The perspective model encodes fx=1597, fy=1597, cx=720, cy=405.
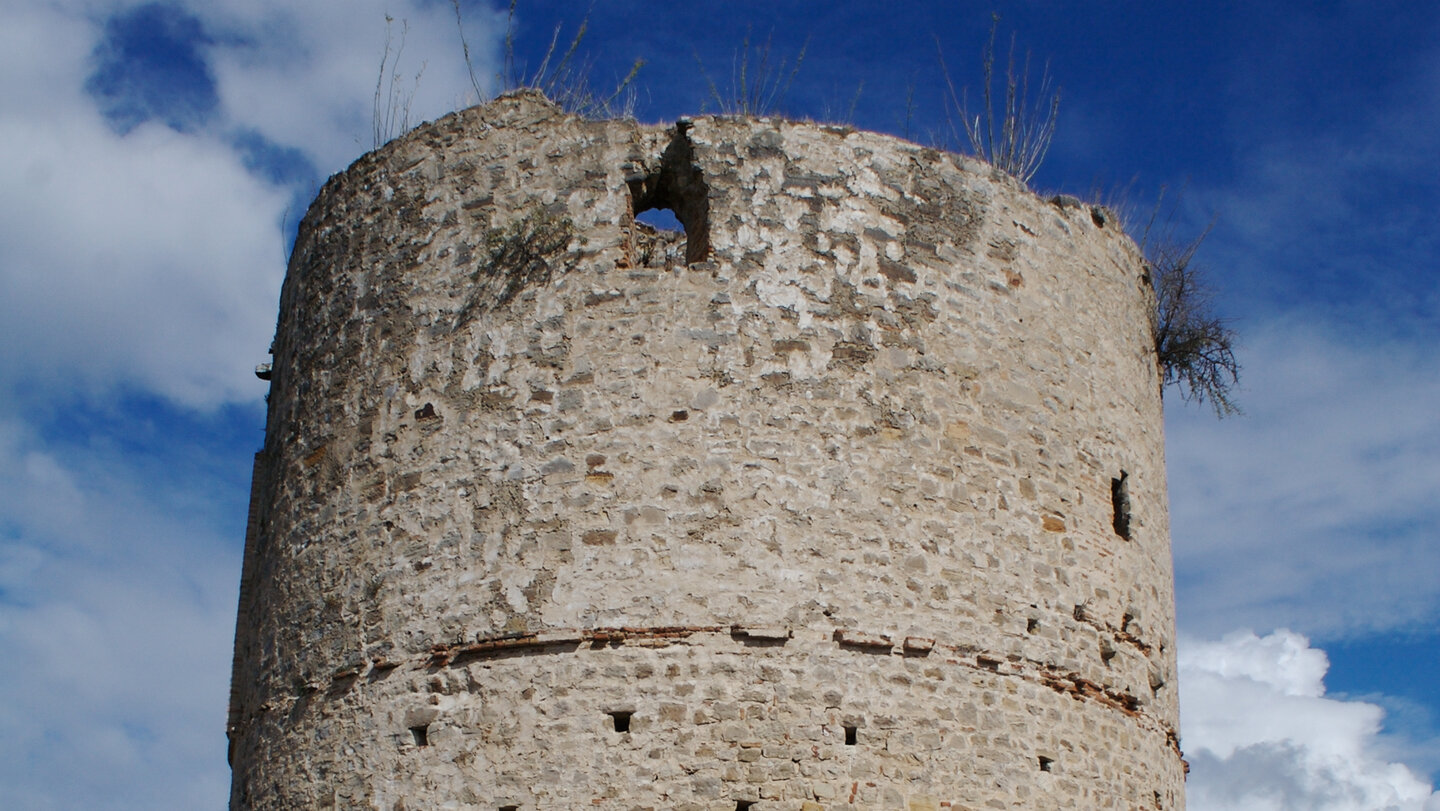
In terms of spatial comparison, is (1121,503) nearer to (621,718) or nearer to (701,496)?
(701,496)

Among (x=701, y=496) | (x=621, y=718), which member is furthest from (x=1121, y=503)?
(x=621, y=718)

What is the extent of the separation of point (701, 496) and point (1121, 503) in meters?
2.60

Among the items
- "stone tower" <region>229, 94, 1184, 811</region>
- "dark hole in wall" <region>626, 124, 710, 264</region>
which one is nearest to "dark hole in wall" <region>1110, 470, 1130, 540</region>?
"stone tower" <region>229, 94, 1184, 811</region>

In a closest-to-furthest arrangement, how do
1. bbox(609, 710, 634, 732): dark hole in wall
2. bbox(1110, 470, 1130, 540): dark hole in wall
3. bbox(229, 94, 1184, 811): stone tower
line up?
bbox(609, 710, 634, 732): dark hole in wall < bbox(229, 94, 1184, 811): stone tower < bbox(1110, 470, 1130, 540): dark hole in wall

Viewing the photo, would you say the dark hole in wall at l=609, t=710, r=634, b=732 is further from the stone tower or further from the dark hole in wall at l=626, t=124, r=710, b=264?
the dark hole in wall at l=626, t=124, r=710, b=264

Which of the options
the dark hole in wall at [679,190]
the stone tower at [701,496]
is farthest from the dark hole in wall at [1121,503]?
the dark hole in wall at [679,190]

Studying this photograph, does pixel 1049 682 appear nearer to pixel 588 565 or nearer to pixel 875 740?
pixel 875 740

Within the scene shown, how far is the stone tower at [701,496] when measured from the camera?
287 inches

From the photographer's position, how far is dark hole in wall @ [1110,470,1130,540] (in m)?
8.72

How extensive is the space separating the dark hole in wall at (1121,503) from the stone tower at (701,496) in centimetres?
2

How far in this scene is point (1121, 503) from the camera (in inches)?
345

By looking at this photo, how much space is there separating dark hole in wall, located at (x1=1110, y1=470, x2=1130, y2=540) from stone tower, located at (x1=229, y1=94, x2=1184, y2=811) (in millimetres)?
16

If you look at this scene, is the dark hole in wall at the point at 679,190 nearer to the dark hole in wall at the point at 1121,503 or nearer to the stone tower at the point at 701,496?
the stone tower at the point at 701,496

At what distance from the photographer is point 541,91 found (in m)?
8.80
